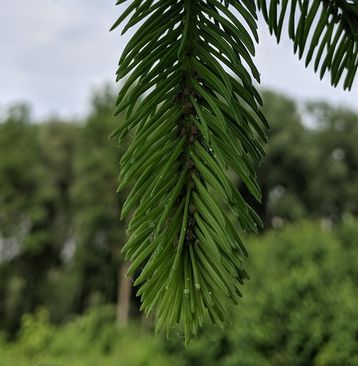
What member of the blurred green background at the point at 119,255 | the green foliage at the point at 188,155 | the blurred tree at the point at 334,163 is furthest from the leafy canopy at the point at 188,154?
the blurred tree at the point at 334,163

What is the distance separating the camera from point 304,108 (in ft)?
34.5

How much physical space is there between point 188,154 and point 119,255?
23.8ft

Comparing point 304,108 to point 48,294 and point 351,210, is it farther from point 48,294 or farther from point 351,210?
point 48,294

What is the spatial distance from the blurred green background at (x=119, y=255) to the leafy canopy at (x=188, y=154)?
10.2 feet

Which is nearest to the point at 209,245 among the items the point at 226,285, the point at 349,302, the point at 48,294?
the point at 226,285

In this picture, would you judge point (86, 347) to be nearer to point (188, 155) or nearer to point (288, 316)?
point (288, 316)

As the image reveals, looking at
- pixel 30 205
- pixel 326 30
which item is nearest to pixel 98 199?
pixel 30 205

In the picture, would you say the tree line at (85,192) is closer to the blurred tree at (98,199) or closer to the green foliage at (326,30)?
the blurred tree at (98,199)

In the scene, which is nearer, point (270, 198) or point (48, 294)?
point (48, 294)

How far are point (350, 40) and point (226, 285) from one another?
0.12 metres

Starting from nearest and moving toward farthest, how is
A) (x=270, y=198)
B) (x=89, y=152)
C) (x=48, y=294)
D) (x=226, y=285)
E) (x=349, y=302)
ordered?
1. (x=226, y=285)
2. (x=349, y=302)
3. (x=89, y=152)
4. (x=48, y=294)
5. (x=270, y=198)

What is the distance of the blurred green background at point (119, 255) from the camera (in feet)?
11.2

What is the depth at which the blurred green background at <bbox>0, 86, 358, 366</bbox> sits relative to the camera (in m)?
3.42

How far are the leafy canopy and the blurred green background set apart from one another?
122 inches
